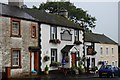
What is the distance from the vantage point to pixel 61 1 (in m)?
64.1

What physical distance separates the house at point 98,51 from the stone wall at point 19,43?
47.9 feet

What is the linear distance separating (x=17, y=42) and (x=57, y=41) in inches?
274

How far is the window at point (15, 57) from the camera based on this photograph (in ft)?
88.3

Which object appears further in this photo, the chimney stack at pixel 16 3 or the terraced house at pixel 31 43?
the chimney stack at pixel 16 3

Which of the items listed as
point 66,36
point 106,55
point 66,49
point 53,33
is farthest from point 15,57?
point 106,55

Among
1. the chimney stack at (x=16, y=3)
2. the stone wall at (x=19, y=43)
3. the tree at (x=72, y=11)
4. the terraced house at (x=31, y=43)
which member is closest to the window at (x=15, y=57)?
the terraced house at (x=31, y=43)

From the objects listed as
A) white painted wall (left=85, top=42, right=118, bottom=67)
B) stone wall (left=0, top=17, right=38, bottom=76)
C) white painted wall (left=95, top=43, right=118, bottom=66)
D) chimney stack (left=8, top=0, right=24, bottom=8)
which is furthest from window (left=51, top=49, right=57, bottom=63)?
white painted wall (left=95, top=43, right=118, bottom=66)

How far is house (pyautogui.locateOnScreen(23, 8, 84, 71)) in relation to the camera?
31484 mm

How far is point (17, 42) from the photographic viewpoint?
27.6 m

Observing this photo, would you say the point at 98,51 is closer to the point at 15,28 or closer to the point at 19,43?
the point at 19,43

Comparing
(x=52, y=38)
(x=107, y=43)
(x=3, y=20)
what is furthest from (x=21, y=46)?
(x=107, y=43)

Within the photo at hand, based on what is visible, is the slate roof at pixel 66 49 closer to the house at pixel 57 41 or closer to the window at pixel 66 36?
the house at pixel 57 41

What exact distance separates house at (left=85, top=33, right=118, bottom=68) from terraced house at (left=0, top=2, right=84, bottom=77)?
18.1 feet

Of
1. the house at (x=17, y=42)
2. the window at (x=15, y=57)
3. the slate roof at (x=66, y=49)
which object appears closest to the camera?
the house at (x=17, y=42)
